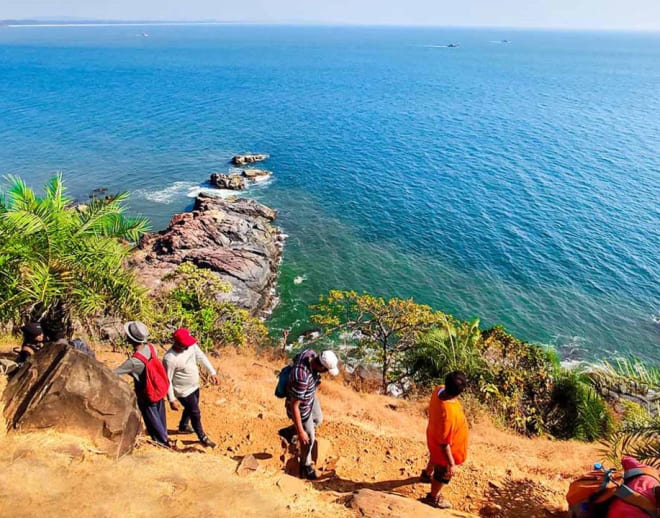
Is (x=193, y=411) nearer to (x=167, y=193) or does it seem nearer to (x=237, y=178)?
(x=167, y=193)

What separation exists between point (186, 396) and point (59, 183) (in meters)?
5.73

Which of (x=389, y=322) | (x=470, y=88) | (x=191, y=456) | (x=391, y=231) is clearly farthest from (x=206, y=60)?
(x=191, y=456)

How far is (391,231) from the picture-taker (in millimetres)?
40562

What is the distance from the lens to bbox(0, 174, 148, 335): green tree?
828 cm

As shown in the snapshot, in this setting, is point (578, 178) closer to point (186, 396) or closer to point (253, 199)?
point (253, 199)

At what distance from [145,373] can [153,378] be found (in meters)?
0.14

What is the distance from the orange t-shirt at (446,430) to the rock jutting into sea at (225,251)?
22991mm

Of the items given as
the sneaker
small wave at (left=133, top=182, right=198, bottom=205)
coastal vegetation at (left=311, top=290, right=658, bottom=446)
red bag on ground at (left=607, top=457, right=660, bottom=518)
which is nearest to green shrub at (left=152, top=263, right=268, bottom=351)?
coastal vegetation at (left=311, top=290, right=658, bottom=446)

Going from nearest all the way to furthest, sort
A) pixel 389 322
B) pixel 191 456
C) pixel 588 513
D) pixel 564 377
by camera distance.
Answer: pixel 588 513 < pixel 191 456 < pixel 564 377 < pixel 389 322

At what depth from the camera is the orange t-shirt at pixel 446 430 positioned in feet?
20.4

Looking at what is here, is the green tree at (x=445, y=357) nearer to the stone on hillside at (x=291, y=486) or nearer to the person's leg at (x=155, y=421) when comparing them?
the stone on hillside at (x=291, y=486)

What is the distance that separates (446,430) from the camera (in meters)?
6.24

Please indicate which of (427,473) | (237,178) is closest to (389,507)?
(427,473)

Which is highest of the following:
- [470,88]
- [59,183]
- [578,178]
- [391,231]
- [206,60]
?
[206,60]
